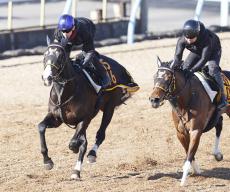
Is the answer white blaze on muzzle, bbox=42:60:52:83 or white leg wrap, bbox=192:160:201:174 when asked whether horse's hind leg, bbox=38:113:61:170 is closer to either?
white blaze on muzzle, bbox=42:60:52:83

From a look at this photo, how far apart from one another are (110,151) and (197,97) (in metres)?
2.39

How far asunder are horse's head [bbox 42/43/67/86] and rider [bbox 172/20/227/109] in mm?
1376

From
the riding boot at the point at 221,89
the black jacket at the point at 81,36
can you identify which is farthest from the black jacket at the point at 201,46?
the black jacket at the point at 81,36

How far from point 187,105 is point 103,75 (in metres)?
1.45

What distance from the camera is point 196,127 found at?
10.7 m

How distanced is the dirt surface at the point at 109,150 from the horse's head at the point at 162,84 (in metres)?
1.16

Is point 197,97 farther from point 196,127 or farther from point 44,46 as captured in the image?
point 44,46

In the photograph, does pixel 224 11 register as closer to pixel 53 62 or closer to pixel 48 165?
pixel 48 165

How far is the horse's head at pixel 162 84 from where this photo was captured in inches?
394

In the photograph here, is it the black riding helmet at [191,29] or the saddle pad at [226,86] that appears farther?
the saddle pad at [226,86]

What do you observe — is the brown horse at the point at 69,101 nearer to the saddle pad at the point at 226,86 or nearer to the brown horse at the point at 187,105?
the brown horse at the point at 187,105

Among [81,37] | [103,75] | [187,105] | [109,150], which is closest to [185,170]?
→ [187,105]

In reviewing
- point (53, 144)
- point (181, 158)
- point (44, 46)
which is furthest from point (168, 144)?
point (44, 46)

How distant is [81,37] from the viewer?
1112 centimetres
